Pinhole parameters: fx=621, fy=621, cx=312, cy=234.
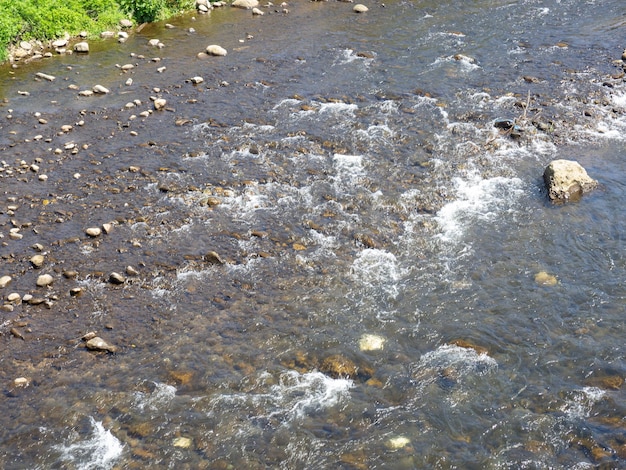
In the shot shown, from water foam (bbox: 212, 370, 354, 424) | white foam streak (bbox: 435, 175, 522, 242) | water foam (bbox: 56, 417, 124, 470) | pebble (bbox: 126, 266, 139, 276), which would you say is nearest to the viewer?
water foam (bbox: 56, 417, 124, 470)

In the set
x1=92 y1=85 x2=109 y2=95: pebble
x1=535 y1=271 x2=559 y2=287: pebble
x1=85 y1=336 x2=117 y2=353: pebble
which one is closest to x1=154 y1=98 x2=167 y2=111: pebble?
x1=92 y1=85 x2=109 y2=95: pebble

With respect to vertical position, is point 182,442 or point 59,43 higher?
point 59,43

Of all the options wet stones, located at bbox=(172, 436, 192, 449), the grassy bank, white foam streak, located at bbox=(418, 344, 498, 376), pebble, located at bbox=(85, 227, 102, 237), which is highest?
the grassy bank

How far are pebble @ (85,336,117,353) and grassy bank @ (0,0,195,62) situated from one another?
52.5 ft

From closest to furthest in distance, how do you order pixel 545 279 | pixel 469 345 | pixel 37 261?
pixel 469 345 < pixel 545 279 < pixel 37 261

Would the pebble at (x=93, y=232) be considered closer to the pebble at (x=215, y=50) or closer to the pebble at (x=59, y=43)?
the pebble at (x=215, y=50)

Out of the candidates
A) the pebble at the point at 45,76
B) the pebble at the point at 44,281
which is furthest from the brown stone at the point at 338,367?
the pebble at the point at 45,76

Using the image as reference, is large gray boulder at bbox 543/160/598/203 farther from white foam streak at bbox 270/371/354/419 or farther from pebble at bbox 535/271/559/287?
white foam streak at bbox 270/371/354/419

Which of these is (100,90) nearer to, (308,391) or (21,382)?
(21,382)

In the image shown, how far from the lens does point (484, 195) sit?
51.8 feet

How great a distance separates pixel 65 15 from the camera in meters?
25.1

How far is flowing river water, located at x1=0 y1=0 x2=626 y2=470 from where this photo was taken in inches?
404

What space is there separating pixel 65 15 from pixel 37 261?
15.2m

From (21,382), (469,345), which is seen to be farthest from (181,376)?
(469,345)
